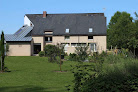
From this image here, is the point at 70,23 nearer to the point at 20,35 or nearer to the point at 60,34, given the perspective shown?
the point at 60,34

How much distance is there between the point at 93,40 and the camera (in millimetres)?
47875

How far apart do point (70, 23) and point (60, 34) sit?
3.75 metres

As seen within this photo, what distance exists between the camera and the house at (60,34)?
46.5 metres

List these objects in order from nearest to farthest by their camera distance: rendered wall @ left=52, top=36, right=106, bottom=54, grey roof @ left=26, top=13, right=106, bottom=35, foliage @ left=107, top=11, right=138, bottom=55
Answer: foliage @ left=107, top=11, right=138, bottom=55 → rendered wall @ left=52, top=36, right=106, bottom=54 → grey roof @ left=26, top=13, right=106, bottom=35

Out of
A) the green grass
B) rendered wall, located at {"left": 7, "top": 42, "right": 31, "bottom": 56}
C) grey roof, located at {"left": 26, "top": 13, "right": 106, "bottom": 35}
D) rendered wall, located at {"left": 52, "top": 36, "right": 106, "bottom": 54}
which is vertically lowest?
the green grass

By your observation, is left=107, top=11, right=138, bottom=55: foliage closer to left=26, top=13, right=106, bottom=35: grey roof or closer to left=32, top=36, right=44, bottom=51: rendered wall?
left=26, top=13, right=106, bottom=35: grey roof

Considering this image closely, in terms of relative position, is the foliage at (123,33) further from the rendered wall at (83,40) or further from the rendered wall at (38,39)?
the rendered wall at (38,39)

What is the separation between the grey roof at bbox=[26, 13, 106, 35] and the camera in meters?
48.4

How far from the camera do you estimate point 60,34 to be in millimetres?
48312

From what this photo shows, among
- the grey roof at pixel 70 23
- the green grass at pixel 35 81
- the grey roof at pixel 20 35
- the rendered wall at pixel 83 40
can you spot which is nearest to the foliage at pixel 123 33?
the rendered wall at pixel 83 40

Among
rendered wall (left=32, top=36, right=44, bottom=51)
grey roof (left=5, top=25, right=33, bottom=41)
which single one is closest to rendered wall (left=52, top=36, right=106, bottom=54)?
rendered wall (left=32, top=36, right=44, bottom=51)

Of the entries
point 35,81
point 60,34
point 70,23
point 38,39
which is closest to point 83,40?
point 60,34

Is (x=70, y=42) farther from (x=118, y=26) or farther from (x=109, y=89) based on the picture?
(x=109, y=89)

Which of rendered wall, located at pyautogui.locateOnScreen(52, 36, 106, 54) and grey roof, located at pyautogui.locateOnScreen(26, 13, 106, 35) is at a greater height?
grey roof, located at pyautogui.locateOnScreen(26, 13, 106, 35)
